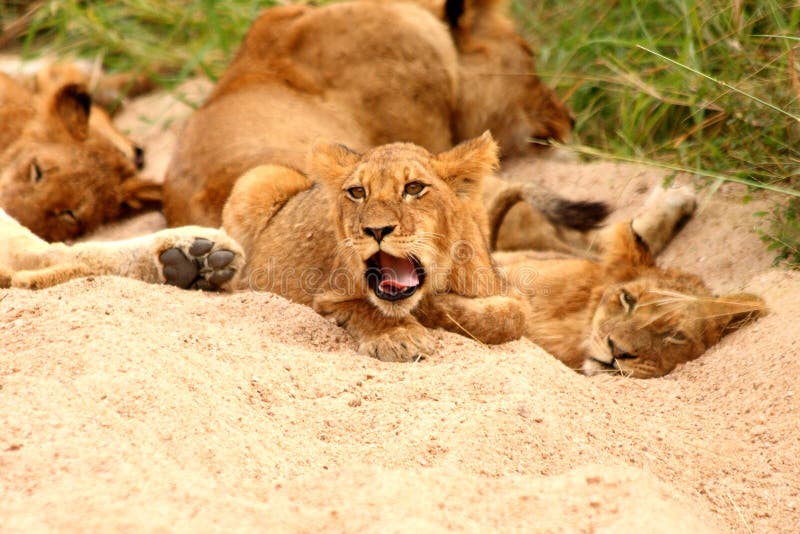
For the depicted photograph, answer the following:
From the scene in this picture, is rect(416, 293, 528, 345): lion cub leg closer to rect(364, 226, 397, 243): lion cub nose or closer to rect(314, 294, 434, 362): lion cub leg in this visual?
rect(314, 294, 434, 362): lion cub leg

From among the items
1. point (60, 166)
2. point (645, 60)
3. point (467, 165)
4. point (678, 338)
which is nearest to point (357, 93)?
point (645, 60)

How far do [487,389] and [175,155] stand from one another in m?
2.68

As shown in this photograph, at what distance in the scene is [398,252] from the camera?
3232 millimetres

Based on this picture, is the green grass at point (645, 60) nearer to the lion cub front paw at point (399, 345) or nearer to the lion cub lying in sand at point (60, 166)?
the lion cub lying in sand at point (60, 166)

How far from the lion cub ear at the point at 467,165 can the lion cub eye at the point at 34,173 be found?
262 centimetres

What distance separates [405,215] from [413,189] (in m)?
0.14

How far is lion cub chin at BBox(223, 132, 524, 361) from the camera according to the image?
130 inches

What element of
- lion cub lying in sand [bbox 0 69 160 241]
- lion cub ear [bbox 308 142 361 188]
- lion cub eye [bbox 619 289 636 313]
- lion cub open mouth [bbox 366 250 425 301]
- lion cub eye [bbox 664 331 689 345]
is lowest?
lion cub lying in sand [bbox 0 69 160 241]

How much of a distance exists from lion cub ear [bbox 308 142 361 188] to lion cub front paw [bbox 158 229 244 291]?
1.55ft

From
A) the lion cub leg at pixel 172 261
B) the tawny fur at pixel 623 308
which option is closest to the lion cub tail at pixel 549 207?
the tawny fur at pixel 623 308

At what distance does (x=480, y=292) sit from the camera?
3.64 m

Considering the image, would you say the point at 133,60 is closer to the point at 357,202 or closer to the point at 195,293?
the point at 195,293

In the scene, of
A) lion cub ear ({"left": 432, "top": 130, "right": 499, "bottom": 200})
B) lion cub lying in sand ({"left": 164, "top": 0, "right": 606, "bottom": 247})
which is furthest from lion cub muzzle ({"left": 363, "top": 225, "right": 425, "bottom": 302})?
lion cub lying in sand ({"left": 164, "top": 0, "right": 606, "bottom": 247})

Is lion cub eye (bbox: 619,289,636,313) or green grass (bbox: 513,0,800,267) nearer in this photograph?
lion cub eye (bbox: 619,289,636,313)
